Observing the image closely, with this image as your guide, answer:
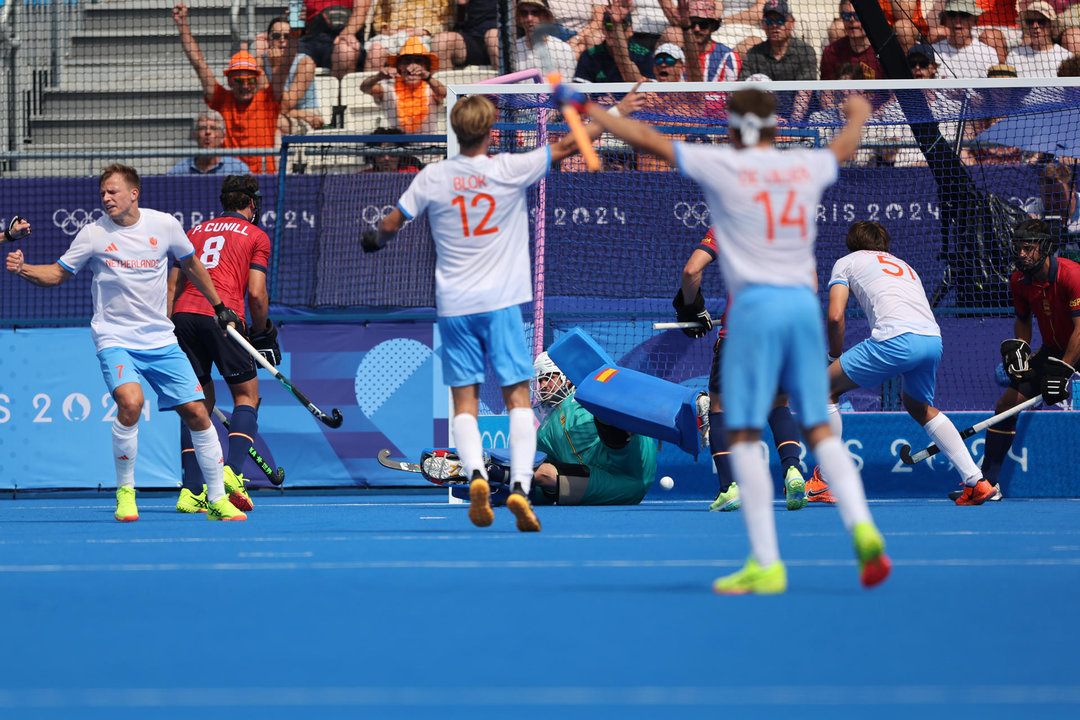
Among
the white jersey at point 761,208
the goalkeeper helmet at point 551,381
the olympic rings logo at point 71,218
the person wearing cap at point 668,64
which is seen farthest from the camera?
the person wearing cap at point 668,64

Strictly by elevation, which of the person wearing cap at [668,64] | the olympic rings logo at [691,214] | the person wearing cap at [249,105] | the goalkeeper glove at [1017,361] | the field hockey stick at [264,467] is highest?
the person wearing cap at [668,64]

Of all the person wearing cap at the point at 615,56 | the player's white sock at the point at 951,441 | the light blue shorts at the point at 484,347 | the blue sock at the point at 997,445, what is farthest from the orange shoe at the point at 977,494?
the person wearing cap at the point at 615,56

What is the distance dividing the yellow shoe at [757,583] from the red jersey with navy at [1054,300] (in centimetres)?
563

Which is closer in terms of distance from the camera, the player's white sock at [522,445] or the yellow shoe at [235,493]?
the player's white sock at [522,445]

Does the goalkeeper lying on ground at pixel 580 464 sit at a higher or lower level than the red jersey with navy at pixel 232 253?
lower

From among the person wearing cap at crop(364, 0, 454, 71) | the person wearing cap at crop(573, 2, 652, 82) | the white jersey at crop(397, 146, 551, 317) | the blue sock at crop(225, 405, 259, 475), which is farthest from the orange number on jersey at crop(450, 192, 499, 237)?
the person wearing cap at crop(364, 0, 454, 71)

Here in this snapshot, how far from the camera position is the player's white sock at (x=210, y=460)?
24.9 ft

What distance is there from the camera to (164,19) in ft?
47.2

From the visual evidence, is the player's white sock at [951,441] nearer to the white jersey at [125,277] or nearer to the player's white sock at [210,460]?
the player's white sock at [210,460]

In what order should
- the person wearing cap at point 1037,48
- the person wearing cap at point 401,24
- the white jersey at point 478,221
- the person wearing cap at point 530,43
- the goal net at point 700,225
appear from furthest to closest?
the person wearing cap at point 401,24 → the person wearing cap at point 530,43 → the person wearing cap at point 1037,48 → the goal net at point 700,225 → the white jersey at point 478,221

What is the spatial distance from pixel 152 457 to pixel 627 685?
7.97 m

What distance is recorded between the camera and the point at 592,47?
1238cm

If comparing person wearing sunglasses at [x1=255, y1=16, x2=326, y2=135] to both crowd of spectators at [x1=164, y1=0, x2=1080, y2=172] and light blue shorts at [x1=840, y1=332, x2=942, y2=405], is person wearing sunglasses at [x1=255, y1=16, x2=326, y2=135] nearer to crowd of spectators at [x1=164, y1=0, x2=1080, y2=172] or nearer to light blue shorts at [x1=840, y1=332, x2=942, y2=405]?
crowd of spectators at [x1=164, y1=0, x2=1080, y2=172]

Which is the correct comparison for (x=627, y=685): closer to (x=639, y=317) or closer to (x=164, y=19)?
(x=639, y=317)
